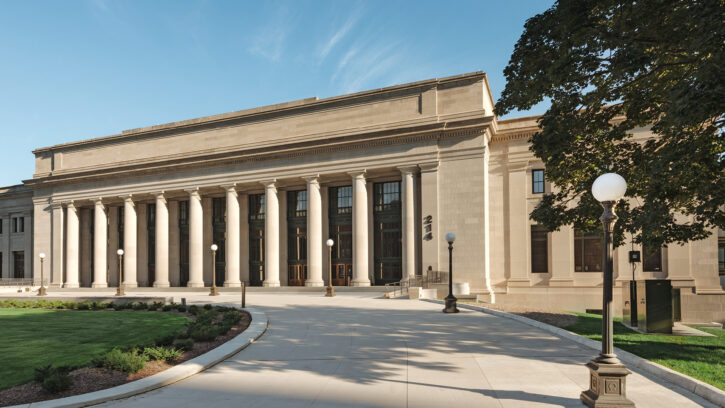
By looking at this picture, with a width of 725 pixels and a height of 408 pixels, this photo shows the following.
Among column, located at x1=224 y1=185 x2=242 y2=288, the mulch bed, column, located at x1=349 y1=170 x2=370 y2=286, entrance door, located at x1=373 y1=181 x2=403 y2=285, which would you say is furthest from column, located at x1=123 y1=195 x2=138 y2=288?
the mulch bed

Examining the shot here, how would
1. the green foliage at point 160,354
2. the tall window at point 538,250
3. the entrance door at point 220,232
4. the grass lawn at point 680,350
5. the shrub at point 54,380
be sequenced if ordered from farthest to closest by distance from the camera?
the entrance door at point 220,232 < the tall window at point 538,250 < the green foliage at point 160,354 < the grass lawn at point 680,350 < the shrub at point 54,380

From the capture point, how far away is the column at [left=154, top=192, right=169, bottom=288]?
4334 centimetres

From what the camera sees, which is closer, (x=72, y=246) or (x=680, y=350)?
(x=680, y=350)

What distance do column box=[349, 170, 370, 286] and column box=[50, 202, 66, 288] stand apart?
34603 mm

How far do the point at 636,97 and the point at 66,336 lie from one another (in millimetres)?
18619

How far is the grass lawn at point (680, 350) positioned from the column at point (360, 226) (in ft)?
72.3

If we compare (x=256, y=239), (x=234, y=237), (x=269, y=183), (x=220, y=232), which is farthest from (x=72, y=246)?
(x=269, y=183)

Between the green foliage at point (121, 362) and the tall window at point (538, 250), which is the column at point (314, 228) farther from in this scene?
the green foliage at point (121, 362)

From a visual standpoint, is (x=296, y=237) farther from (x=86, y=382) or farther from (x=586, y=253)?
(x=86, y=382)

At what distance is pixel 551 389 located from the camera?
25.1 ft

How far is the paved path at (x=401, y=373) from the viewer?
7.22 m

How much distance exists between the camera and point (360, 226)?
3544cm

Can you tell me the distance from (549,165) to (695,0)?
18.6ft

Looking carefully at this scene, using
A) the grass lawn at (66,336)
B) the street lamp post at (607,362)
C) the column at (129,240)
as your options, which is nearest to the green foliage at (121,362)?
the grass lawn at (66,336)
